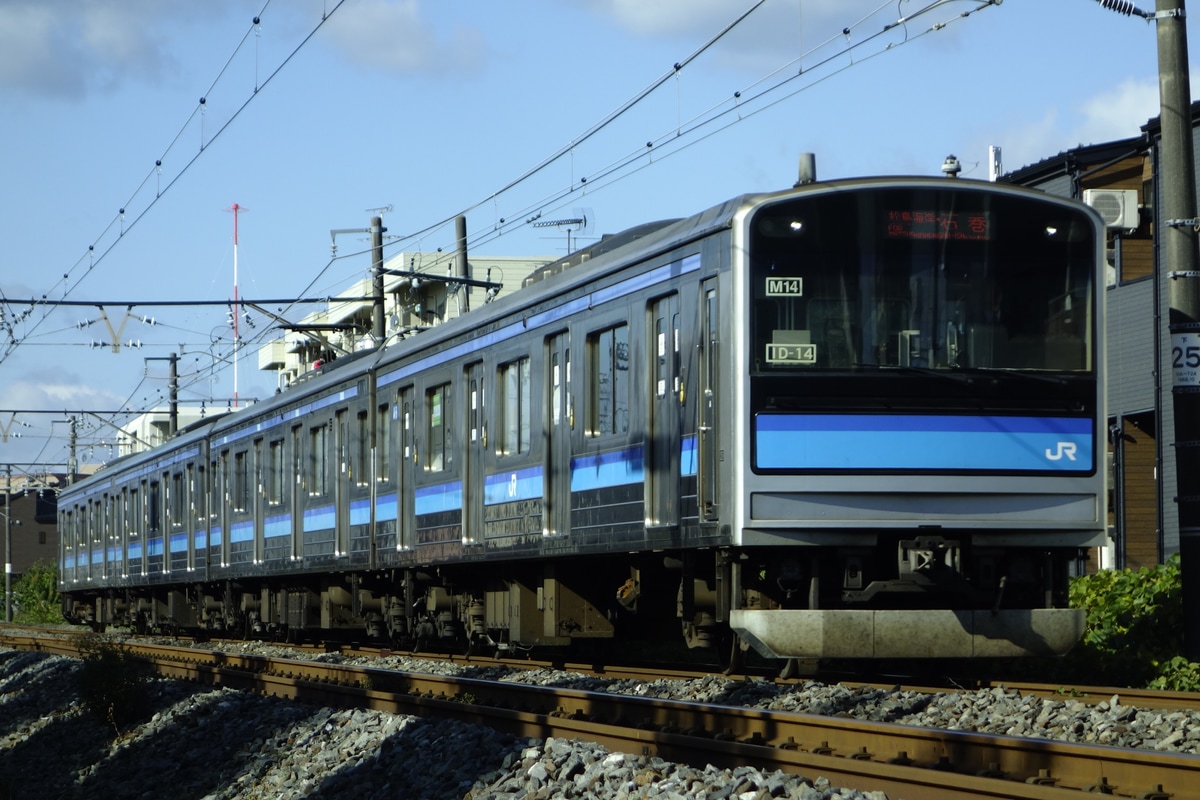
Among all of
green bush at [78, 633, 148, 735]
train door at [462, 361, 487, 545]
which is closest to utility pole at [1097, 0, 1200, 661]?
train door at [462, 361, 487, 545]

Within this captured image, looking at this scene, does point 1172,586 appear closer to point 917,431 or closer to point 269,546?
point 917,431

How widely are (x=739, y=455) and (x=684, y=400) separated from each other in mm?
991

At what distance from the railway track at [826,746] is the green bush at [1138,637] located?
2.13 metres

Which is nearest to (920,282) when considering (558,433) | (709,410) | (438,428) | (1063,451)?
(1063,451)

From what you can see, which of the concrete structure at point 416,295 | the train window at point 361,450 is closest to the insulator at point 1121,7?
the train window at point 361,450

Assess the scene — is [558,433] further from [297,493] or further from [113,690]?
[297,493]

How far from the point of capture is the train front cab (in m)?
9.93

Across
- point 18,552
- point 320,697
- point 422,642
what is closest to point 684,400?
point 320,697

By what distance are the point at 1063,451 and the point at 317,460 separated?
11.6m

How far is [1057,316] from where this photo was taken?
10.4 m

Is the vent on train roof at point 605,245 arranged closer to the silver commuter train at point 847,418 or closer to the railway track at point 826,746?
the silver commuter train at point 847,418

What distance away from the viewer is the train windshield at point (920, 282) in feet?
32.9

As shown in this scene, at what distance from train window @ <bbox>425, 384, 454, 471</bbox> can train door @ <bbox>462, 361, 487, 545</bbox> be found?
0.47 meters

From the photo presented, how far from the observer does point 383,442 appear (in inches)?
692
